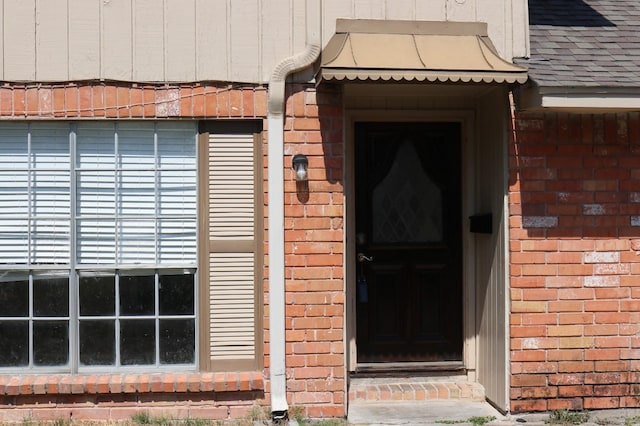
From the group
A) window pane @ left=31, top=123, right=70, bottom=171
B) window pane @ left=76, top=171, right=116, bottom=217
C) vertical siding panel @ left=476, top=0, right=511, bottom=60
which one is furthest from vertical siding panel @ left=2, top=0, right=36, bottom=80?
vertical siding panel @ left=476, top=0, right=511, bottom=60

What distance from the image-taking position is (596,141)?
19.9 feet

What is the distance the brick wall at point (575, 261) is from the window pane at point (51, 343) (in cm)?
352

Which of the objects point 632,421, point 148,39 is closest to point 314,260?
point 148,39

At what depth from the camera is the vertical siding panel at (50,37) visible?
5789mm

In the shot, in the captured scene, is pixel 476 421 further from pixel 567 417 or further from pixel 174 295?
pixel 174 295

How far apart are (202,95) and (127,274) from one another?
1521 mm

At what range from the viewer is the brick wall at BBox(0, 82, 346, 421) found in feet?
19.1

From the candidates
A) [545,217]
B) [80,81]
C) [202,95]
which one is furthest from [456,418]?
[80,81]

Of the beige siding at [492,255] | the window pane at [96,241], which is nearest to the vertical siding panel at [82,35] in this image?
the window pane at [96,241]

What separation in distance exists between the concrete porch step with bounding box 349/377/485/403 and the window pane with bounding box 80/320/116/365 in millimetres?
2059

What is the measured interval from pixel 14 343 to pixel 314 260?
2431mm

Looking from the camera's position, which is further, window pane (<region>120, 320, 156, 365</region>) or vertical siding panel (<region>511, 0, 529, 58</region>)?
vertical siding panel (<region>511, 0, 529, 58</region>)

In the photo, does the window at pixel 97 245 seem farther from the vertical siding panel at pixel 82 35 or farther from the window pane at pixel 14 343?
the vertical siding panel at pixel 82 35

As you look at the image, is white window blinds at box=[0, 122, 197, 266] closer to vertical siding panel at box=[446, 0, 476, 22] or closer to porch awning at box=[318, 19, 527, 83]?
porch awning at box=[318, 19, 527, 83]
